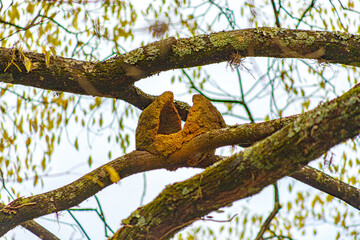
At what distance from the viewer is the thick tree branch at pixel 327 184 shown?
284 centimetres

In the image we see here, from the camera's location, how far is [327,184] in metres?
2.87

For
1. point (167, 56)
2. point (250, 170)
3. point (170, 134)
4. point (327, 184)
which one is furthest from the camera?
point (327, 184)

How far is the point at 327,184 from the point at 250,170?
143 centimetres

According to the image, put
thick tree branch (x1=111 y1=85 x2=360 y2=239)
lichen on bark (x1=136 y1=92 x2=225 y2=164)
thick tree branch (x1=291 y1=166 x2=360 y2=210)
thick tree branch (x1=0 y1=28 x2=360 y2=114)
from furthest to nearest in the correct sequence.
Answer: thick tree branch (x1=291 y1=166 x2=360 y2=210) → lichen on bark (x1=136 y1=92 x2=225 y2=164) → thick tree branch (x1=0 y1=28 x2=360 y2=114) → thick tree branch (x1=111 y1=85 x2=360 y2=239)

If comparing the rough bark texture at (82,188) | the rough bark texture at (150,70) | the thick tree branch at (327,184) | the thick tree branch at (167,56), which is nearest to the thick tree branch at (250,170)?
the rough bark texture at (150,70)

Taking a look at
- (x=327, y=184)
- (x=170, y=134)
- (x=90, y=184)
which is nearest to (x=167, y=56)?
(x=170, y=134)

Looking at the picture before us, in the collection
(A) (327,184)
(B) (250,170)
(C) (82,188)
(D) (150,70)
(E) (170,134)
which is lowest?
(B) (250,170)

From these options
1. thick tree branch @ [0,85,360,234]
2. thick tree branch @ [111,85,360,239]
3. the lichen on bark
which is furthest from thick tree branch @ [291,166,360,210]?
thick tree branch @ [111,85,360,239]

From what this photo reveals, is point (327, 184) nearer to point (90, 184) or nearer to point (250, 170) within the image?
point (250, 170)

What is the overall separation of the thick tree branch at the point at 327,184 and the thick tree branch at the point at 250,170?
1.22 meters

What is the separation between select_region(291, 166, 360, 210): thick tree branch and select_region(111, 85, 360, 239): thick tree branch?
122 cm

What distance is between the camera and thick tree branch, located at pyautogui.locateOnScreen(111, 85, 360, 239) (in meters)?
1.57

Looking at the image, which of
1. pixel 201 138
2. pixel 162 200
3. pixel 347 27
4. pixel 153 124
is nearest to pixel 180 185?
pixel 162 200

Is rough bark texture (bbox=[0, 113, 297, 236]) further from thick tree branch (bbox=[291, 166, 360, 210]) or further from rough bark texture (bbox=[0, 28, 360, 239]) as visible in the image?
thick tree branch (bbox=[291, 166, 360, 210])
